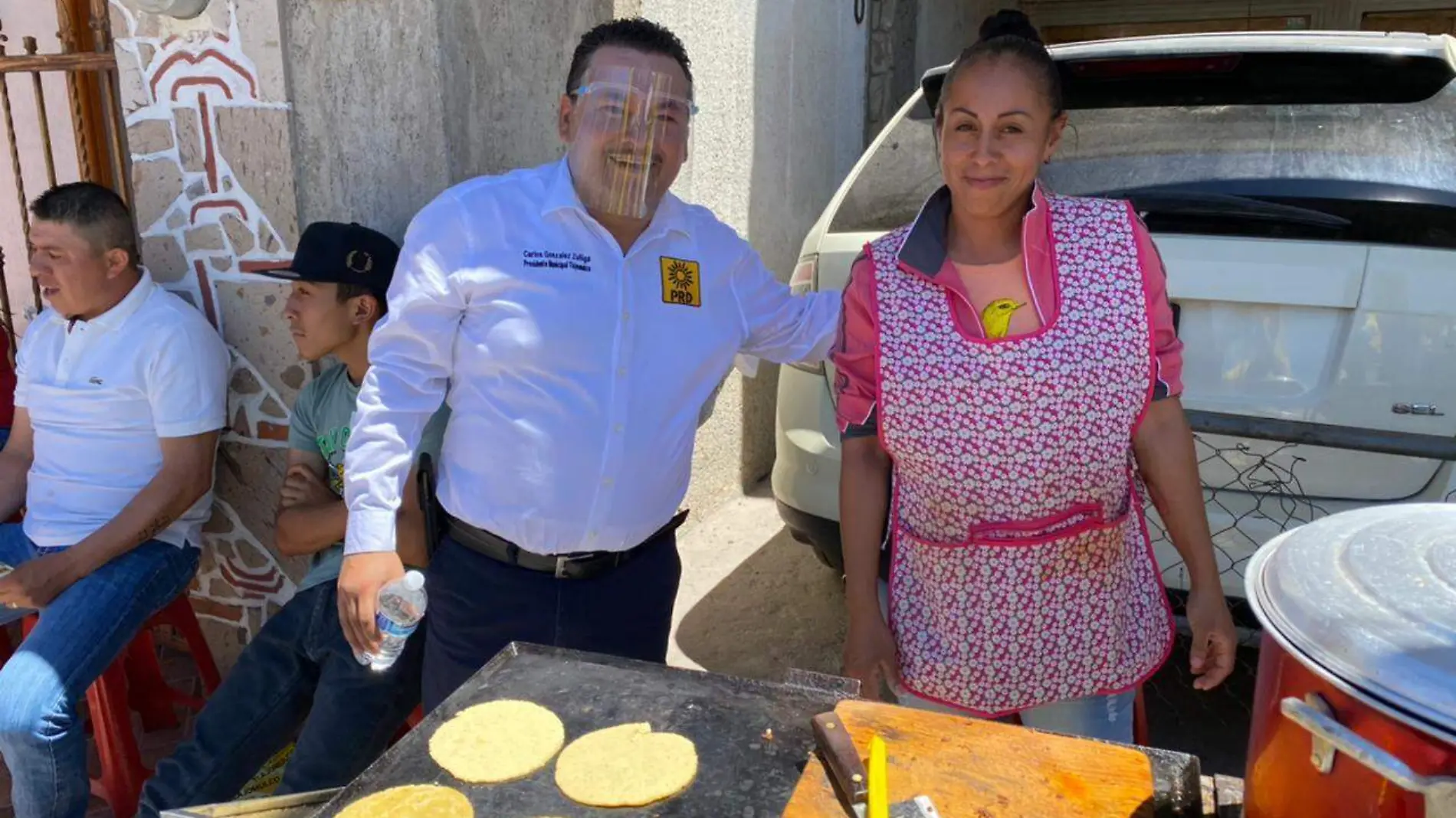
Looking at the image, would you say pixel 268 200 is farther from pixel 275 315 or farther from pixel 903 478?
pixel 903 478

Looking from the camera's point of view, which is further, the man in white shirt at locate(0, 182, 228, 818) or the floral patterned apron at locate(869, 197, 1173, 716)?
the man in white shirt at locate(0, 182, 228, 818)

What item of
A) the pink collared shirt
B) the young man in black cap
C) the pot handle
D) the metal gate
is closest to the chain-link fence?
the pink collared shirt

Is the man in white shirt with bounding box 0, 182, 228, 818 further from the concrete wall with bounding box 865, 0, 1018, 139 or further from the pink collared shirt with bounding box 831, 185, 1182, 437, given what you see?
the concrete wall with bounding box 865, 0, 1018, 139

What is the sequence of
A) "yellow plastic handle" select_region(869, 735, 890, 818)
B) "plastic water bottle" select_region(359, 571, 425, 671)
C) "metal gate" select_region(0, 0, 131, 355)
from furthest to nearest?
"metal gate" select_region(0, 0, 131, 355)
"plastic water bottle" select_region(359, 571, 425, 671)
"yellow plastic handle" select_region(869, 735, 890, 818)

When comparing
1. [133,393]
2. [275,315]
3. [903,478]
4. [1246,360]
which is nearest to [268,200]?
[275,315]

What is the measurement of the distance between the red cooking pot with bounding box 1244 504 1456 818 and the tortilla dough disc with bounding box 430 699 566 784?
0.82 meters

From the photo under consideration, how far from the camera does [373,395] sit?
180 cm

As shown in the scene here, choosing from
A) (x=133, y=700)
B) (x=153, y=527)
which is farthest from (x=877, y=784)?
(x=133, y=700)

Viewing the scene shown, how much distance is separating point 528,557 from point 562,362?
392 millimetres

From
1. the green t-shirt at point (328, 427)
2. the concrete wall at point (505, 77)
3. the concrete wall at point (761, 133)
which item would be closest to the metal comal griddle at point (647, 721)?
the green t-shirt at point (328, 427)

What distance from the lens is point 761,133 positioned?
4.77 metres

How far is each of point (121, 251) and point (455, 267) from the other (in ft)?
4.60

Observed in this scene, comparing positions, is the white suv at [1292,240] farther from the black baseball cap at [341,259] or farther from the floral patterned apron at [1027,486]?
the black baseball cap at [341,259]

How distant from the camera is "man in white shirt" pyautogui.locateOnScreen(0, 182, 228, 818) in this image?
256cm
